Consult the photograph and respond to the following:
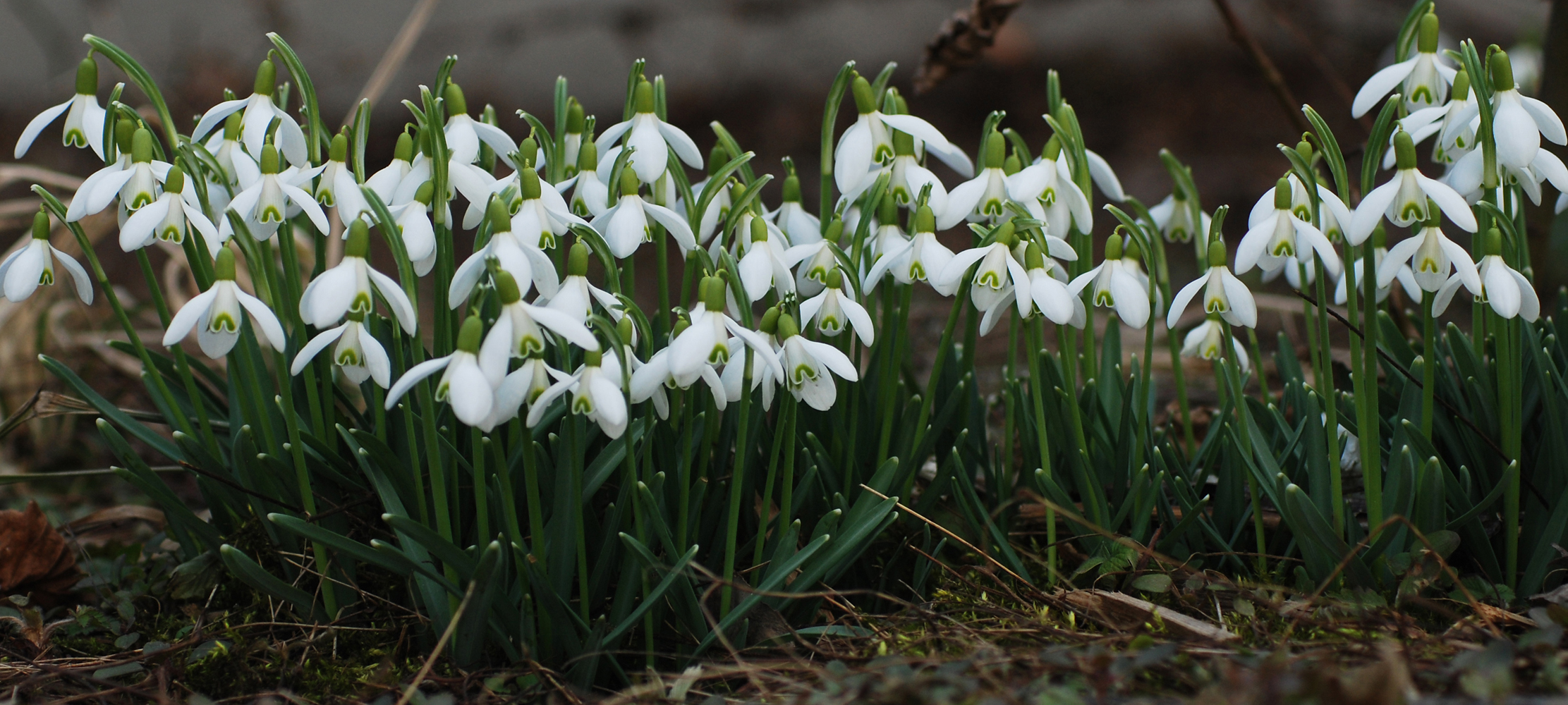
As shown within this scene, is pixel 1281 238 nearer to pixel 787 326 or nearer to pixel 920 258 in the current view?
pixel 920 258

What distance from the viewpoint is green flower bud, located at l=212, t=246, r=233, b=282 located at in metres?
1.07

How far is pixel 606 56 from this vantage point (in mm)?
5020

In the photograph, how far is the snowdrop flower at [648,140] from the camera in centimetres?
129

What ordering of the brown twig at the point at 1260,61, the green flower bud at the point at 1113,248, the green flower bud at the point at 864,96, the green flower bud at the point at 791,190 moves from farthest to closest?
the brown twig at the point at 1260,61 < the green flower bud at the point at 791,190 < the green flower bud at the point at 864,96 < the green flower bud at the point at 1113,248

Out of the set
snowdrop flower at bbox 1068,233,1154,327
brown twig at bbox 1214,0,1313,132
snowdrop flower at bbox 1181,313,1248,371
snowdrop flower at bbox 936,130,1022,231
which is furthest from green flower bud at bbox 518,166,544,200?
brown twig at bbox 1214,0,1313,132

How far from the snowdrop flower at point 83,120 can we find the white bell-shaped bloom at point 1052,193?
1.13 meters

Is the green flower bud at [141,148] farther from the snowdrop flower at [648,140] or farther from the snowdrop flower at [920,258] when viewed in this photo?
the snowdrop flower at [920,258]

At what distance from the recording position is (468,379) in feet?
3.10

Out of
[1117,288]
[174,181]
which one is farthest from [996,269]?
[174,181]

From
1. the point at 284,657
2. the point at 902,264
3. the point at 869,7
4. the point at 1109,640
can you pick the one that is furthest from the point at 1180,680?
the point at 869,7

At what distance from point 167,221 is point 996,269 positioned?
92 cm

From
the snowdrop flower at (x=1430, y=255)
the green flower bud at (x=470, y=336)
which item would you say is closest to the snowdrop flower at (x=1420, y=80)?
the snowdrop flower at (x=1430, y=255)

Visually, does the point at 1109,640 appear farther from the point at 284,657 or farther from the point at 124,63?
the point at 124,63

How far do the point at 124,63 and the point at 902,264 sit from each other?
38.0 inches
